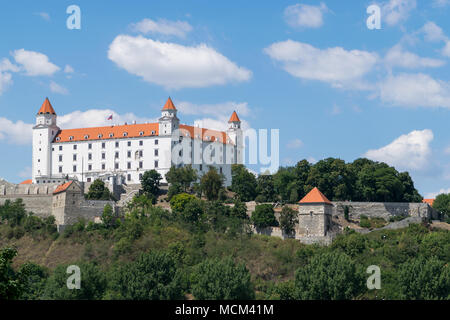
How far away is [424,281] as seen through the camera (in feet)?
195

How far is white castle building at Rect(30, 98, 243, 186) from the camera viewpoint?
9325 centimetres

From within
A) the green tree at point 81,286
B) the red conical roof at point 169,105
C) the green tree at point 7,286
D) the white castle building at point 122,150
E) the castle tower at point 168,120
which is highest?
the red conical roof at point 169,105

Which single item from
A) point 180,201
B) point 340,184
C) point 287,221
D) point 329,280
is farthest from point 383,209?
point 329,280

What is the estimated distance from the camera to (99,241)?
242ft

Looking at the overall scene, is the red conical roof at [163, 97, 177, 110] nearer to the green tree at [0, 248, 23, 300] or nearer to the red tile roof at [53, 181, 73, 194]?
the red tile roof at [53, 181, 73, 194]

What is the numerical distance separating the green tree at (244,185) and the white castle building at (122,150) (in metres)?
5.34

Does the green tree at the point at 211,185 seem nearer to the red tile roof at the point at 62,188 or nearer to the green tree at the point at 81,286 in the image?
the red tile roof at the point at 62,188

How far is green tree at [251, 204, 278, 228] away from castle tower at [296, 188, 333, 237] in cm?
268

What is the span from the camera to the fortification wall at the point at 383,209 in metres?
78.5

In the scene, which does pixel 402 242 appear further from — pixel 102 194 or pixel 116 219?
pixel 102 194

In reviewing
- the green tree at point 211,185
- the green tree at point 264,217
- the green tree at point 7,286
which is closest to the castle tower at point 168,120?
the green tree at point 211,185

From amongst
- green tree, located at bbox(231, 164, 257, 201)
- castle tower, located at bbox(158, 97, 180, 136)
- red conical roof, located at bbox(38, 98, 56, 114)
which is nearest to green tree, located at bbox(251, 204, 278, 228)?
green tree, located at bbox(231, 164, 257, 201)
